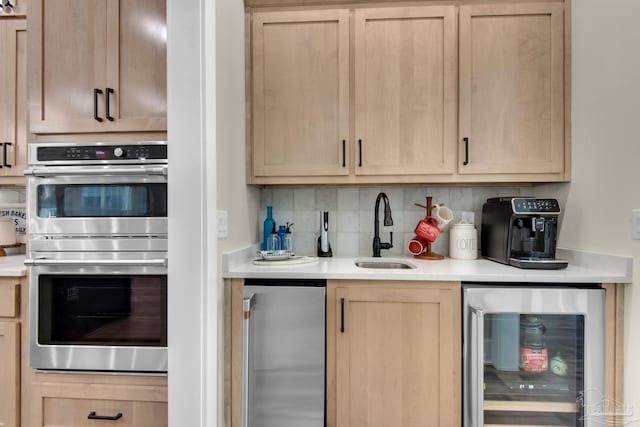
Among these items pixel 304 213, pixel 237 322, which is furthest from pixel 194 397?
pixel 304 213

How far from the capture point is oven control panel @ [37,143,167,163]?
5.04 ft

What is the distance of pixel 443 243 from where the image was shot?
2168 mm

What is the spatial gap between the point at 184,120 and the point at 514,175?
1642 mm

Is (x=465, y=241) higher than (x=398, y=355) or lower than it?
higher

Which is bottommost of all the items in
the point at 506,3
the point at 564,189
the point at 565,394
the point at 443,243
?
the point at 565,394

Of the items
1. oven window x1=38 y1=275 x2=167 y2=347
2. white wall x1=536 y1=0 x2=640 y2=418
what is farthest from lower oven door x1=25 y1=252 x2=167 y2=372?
white wall x1=536 y1=0 x2=640 y2=418

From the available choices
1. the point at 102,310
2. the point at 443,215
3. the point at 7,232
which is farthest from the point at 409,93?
the point at 7,232

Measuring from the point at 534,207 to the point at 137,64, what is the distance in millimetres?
1949

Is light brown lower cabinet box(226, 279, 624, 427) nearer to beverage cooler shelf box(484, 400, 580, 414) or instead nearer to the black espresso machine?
beverage cooler shelf box(484, 400, 580, 414)

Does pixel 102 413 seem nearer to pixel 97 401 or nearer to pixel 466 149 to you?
pixel 97 401

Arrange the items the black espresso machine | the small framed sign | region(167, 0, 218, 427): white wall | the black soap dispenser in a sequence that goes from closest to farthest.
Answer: region(167, 0, 218, 427): white wall → the black espresso machine → the black soap dispenser → the small framed sign

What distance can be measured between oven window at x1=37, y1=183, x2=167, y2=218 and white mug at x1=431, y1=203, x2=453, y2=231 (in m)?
1.50

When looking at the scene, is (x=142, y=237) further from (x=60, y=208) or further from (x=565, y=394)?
(x=565, y=394)

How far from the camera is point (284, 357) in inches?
59.9
